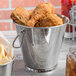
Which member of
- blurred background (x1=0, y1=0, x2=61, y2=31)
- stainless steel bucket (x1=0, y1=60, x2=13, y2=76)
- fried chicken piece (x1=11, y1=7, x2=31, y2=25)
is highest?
fried chicken piece (x1=11, y1=7, x2=31, y2=25)

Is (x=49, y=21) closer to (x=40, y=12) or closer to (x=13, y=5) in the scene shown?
(x=40, y=12)

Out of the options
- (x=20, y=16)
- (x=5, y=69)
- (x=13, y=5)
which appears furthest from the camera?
(x=13, y=5)

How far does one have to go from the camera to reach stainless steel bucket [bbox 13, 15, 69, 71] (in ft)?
2.10

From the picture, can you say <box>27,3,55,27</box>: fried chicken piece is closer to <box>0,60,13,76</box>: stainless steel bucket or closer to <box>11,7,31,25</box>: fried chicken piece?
<box>11,7,31,25</box>: fried chicken piece

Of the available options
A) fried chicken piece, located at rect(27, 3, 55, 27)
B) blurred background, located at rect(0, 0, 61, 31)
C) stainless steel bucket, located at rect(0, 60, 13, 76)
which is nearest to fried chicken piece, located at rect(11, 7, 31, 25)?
fried chicken piece, located at rect(27, 3, 55, 27)

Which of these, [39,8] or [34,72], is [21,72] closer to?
[34,72]

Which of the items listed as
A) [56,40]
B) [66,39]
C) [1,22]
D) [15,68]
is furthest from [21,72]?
[1,22]

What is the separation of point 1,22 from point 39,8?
1.70 feet

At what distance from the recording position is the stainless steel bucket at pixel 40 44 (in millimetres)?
640

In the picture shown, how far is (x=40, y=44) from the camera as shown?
652 mm

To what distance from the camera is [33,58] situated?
2.23 feet

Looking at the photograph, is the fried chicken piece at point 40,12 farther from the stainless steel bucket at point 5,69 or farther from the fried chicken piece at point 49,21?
the stainless steel bucket at point 5,69

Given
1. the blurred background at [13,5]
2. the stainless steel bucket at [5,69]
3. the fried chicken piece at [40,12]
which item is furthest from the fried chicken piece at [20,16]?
the blurred background at [13,5]

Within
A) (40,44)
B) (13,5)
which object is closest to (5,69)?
(40,44)
